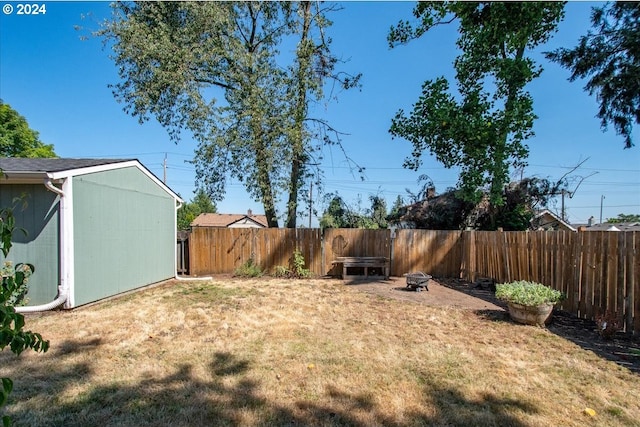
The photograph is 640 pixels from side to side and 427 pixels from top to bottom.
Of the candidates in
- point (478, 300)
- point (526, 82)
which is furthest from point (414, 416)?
point (526, 82)

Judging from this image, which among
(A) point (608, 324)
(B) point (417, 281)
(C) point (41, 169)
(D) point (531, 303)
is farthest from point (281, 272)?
(A) point (608, 324)

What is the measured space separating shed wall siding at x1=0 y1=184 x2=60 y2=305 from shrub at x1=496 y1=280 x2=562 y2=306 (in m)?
7.55

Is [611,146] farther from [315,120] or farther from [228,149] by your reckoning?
[228,149]

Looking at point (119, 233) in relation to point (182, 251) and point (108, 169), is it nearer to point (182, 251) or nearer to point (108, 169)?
point (108, 169)

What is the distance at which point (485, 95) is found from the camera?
29.2 ft

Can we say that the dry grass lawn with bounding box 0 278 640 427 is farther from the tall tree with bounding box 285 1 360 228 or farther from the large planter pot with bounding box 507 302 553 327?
the tall tree with bounding box 285 1 360 228

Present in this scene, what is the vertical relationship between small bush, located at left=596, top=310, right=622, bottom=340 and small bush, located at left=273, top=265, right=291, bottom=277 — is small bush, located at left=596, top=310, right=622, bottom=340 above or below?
above

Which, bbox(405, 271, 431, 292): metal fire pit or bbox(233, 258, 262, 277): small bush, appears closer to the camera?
bbox(405, 271, 431, 292): metal fire pit

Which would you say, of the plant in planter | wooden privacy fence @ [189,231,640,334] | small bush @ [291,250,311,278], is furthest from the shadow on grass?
small bush @ [291,250,311,278]

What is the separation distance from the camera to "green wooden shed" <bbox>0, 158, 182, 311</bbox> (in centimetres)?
527

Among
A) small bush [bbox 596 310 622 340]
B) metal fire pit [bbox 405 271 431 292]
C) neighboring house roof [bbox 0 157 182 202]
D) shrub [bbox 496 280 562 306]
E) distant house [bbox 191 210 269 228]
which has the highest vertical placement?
neighboring house roof [bbox 0 157 182 202]

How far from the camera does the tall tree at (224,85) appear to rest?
30.8ft

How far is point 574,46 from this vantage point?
9.17m

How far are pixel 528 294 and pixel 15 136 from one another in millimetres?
27638
